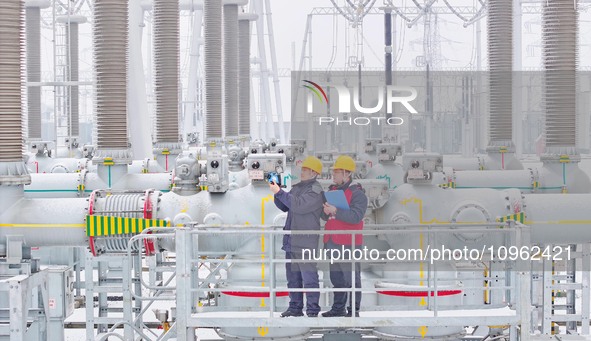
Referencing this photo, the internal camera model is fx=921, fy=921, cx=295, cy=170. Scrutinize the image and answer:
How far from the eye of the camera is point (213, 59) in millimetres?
23312

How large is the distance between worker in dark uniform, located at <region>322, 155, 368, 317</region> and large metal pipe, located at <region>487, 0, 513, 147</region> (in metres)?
10.0

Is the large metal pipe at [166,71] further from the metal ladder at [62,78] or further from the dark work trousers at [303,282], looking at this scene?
the dark work trousers at [303,282]

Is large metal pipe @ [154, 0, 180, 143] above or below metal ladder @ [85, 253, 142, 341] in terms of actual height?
above

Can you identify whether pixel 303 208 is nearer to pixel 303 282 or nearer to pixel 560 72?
pixel 303 282

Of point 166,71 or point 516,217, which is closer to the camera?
point 516,217

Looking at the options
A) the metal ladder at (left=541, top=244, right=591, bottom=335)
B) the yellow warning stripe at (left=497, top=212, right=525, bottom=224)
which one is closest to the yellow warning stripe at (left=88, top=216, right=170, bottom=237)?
the yellow warning stripe at (left=497, top=212, right=525, bottom=224)

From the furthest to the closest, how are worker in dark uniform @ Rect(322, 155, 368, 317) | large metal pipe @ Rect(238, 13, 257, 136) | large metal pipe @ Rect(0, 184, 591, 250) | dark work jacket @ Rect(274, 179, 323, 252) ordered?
large metal pipe @ Rect(238, 13, 257, 136) → large metal pipe @ Rect(0, 184, 591, 250) → worker in dark uniform @ Rect(322, 155, 368, 317) → dark work jacket @ Rect(274, 179, 323, 252)

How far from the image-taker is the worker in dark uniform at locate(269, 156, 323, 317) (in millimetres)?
7207

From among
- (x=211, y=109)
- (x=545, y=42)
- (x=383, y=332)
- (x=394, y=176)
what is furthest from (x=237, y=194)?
(x=211, y=109)

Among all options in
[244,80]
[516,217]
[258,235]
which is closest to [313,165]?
[258,235]

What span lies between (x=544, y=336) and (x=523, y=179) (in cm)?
399

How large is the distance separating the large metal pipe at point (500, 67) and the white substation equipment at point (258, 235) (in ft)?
11.0

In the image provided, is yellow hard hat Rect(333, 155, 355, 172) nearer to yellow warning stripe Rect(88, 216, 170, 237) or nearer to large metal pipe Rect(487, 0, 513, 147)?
yellow warning stripe Rect(88, 216, 170, 237)

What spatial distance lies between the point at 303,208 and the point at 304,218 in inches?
4.8
